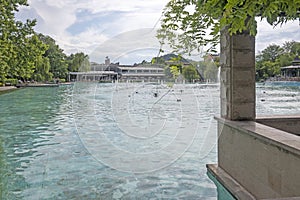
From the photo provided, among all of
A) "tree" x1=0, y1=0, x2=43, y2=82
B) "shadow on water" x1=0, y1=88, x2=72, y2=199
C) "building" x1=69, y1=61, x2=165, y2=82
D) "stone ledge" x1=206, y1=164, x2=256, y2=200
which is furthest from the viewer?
"tree" x1=0, y1=0, x2=43, y2=82

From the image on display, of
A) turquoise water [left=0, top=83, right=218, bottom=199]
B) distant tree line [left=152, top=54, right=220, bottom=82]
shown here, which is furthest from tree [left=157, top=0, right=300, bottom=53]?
turquoise water [left=0, top=83, right=218, bottom=199]

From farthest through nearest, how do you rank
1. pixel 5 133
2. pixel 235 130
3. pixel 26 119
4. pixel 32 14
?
pixel 32 14 < pixel 26 119 < pixel 5 133 < pixel 235 130

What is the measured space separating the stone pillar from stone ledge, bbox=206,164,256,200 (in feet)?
2.17

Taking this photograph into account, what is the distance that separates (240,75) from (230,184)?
3.72ft

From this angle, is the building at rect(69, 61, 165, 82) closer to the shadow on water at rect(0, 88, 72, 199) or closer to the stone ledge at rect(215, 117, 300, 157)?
the stone ledge at rect(215, 117, 300, 157)

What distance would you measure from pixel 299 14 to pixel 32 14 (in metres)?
21.4

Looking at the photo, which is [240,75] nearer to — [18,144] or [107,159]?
[107,159]

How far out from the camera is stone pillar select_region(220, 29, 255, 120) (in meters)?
3.14

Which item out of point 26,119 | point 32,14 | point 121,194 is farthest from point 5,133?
point 32,14

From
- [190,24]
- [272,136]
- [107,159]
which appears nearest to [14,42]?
[107,159]

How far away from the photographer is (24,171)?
4.14 meters

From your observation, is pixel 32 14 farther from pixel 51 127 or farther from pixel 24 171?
pixel 24 171

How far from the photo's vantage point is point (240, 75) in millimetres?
3170

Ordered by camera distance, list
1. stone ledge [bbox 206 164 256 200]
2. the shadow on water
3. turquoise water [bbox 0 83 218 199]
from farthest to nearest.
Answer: the shadow on water
turquoise water [bbox 0 83 218 199]
stone ledge [bbox 206 164 256 200]
